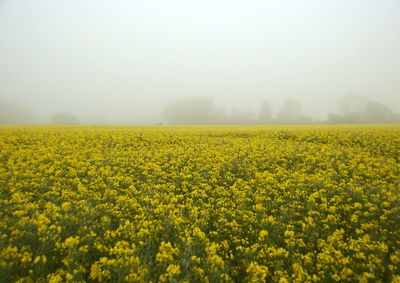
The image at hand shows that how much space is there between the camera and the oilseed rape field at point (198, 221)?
3896 mm

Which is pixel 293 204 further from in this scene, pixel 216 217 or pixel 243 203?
pixel 216 217

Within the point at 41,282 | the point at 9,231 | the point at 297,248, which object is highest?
the point at 9,231

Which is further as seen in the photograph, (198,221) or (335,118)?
(335,118)

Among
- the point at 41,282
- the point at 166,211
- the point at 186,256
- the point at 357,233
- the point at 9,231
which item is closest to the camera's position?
the point at 41,282

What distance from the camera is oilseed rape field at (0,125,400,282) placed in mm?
3896

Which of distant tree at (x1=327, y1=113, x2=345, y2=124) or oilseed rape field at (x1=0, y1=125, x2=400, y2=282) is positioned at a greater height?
distant tree at (x1=327, y1=113, x2=345, y2=124)

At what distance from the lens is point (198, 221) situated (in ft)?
17.9

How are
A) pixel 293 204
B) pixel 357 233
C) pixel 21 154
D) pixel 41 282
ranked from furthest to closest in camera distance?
pixel 21 154
pixel 293 204
pixel 357 233
pixel 41 282

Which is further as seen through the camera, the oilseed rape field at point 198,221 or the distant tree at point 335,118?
the distant tree at point 335,118

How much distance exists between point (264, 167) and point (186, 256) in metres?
6.81

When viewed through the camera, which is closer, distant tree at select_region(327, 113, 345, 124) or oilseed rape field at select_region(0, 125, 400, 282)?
oilseed rape field at select_region(0, 125, 400, 282)

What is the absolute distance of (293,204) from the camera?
6.33m

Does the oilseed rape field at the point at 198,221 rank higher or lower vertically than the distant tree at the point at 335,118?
lower

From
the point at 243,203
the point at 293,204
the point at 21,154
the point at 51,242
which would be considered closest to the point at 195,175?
the point at 243,203
